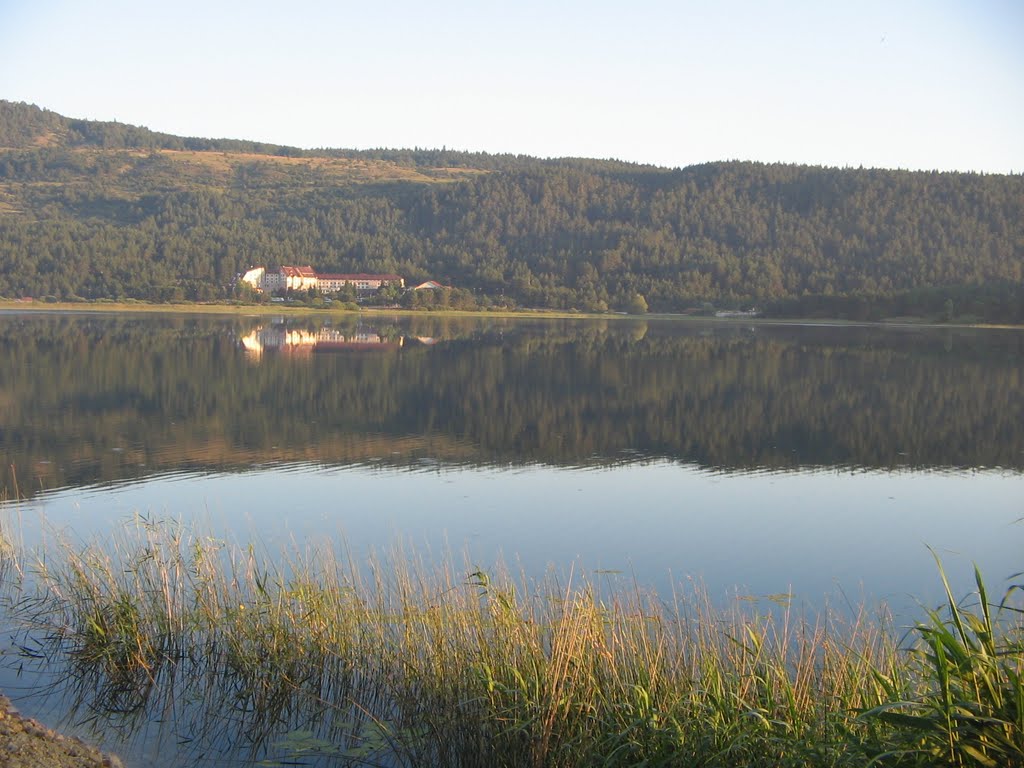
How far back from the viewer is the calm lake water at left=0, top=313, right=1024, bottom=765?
1192 centimetres

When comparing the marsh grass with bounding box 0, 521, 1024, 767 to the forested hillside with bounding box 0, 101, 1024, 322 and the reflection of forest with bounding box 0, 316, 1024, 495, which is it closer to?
Answer: the reflection of forest with bounding box 0, 316, 1024, 495

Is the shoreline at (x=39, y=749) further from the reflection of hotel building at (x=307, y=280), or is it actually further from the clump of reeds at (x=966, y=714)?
the reflection of hotel building at (x=307, y=280)

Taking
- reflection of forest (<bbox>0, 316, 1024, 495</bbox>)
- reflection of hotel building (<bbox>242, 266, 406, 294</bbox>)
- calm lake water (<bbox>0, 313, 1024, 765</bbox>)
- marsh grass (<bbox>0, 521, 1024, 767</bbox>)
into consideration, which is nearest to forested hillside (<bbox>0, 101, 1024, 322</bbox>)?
reflection of hotel building (<bbox>242, 266, 406, 294</bbox>)

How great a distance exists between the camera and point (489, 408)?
25406 mm

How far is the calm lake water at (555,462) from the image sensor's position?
1192cm

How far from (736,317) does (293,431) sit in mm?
82163

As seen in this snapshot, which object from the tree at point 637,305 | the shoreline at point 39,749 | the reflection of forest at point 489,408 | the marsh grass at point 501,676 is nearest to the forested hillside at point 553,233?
the tree at point 637,305

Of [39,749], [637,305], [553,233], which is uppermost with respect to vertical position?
[39,749]

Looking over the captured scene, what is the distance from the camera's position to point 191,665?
752 centimetres

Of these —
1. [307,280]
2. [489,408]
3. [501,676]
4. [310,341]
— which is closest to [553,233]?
[307,280]

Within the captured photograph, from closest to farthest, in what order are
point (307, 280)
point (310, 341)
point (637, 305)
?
point (310, 341)
point (637, 305)
point (307, 280)

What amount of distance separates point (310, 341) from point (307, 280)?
208 ft

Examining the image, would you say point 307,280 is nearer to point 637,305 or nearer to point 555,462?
point 637,305

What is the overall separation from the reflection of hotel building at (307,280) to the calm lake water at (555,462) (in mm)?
72748
